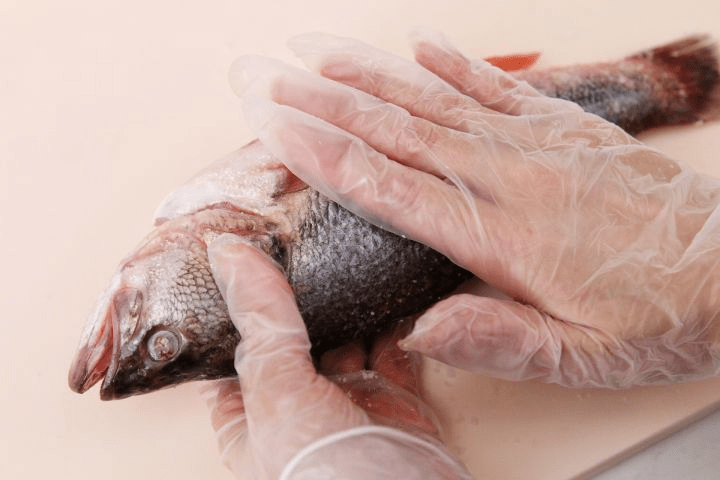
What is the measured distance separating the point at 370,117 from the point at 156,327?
74 cm

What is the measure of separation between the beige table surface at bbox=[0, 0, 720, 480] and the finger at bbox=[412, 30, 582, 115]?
30 centimetres

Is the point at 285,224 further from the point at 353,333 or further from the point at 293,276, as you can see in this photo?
the point at 353,333

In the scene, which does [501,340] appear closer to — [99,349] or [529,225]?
[529,225]

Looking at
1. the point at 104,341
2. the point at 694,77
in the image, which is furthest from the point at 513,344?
the point at 694,77

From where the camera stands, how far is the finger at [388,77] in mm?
2000

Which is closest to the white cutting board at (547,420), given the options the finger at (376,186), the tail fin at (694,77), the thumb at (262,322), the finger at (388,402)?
the finger at (388,402)

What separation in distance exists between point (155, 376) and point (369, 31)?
1393 millimetres

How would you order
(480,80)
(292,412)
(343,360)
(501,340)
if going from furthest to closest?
(480,80) → (343,360) → (501,340) → (292,412)

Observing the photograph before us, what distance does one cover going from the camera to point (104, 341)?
1.73m

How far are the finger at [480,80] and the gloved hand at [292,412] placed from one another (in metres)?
0.84

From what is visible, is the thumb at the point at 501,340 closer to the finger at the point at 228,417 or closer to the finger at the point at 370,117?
the finger at the point at 370,117

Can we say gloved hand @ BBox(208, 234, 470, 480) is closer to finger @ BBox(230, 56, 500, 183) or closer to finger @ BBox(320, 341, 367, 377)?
finger @ BBox(320, 341, 367, 377)

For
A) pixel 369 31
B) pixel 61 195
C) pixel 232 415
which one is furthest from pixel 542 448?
pixel 61 195

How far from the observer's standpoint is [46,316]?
2.17 meters
